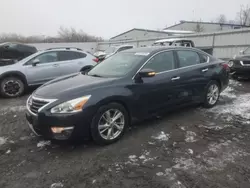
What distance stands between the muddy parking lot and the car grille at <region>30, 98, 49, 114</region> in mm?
645

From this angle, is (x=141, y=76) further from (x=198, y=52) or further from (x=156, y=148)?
(x=198, y=52)

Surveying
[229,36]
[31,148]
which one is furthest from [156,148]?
[229,36]

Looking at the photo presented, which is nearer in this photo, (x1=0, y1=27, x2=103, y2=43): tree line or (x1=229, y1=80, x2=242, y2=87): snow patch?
(x1=229, y1=80, x2=242, y2=87): snow patch

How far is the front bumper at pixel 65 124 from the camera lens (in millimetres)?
3395

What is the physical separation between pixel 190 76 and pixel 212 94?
1083 mm

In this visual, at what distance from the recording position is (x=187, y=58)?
5.17m

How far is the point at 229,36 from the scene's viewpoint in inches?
554

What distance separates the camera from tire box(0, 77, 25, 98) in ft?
24.2

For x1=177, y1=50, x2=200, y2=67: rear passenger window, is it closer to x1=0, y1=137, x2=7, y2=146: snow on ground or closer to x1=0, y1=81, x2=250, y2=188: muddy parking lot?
x1=0, y1=81, x2=250, y2=188: muddy parking lot

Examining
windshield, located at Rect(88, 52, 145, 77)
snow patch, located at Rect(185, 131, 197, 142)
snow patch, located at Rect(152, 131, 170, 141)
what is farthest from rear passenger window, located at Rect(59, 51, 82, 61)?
snow patch, located at Rect(185, 131, 197, 142)

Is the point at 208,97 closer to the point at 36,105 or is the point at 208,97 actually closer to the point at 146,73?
the point at 146,73

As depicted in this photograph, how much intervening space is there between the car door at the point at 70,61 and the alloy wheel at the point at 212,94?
489 cm

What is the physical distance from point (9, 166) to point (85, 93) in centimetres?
148

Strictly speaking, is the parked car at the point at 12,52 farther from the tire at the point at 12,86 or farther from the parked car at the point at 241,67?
the parked car at the point at 241,67
